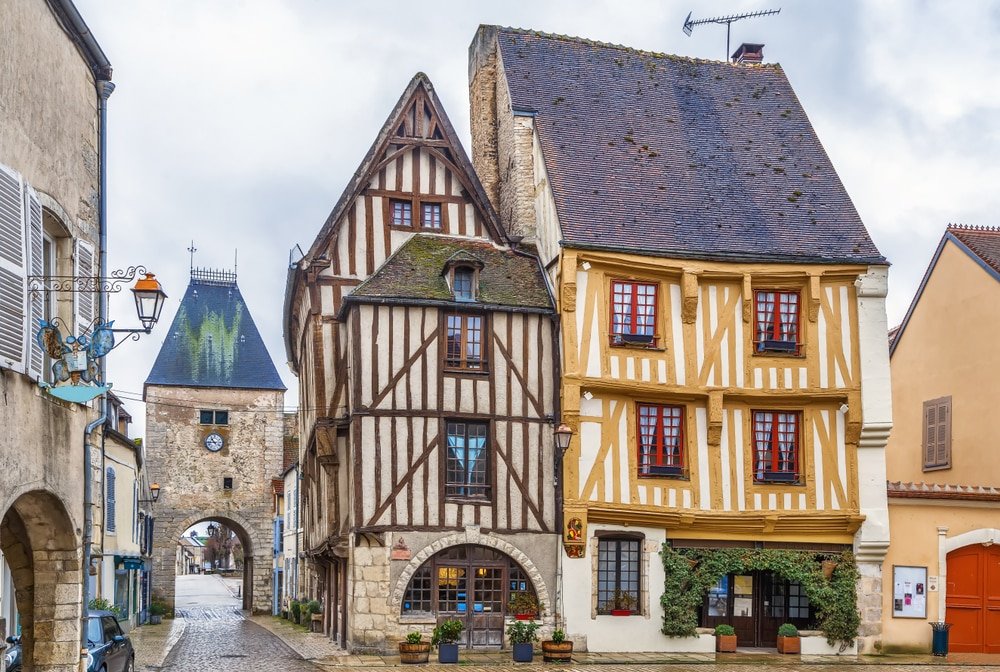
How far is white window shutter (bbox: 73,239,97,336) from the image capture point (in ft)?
36.4

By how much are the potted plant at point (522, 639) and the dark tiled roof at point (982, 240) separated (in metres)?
11.1

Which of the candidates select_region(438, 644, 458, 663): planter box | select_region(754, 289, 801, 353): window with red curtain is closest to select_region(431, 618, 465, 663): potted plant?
select_region(438, 644, 458, 663): planter box

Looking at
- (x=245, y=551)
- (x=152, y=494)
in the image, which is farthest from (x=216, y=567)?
(x=152, y=494)

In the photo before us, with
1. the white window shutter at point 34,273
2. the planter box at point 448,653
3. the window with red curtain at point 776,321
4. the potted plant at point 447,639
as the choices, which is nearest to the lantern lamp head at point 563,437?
the potted plant at point 447,639

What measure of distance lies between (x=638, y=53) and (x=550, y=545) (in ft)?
34.2

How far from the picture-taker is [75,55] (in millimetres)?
11359

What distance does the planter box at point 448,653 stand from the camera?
1894 centimetres

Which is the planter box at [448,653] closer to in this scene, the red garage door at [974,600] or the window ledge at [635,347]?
the window ledge at [635,347]

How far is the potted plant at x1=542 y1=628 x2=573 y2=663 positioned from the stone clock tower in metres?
19.6

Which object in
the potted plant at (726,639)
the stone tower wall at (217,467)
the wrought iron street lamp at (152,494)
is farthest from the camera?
the stone tower wall at (217,467)

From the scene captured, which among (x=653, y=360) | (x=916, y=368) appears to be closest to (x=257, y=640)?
(x=653, y=360)

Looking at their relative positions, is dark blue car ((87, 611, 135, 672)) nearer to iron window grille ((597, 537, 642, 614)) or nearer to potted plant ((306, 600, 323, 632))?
iron window grille ((597, 537, 642, 614))

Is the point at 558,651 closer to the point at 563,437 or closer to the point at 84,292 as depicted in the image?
the point at 563,437

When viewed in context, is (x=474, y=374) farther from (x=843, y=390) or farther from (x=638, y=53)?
(x=638, y=53)
